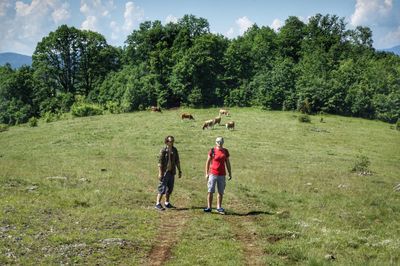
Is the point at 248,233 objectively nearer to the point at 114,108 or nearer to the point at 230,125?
the point at 230,125

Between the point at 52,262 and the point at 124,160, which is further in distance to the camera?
the point at 124,160

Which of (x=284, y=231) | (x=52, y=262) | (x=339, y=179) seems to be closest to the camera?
(x=52, y=262)

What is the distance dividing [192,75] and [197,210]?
69.1 metres

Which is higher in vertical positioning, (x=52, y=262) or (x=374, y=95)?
(x=374, y=95)

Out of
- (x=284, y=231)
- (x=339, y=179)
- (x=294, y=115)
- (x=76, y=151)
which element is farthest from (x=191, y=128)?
(x=284, y=231)

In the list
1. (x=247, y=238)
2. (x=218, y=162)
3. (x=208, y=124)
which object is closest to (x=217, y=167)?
(x=218, y=162)

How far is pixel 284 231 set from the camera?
14.3 m

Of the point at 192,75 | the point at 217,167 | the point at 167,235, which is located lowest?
the point at 167,235

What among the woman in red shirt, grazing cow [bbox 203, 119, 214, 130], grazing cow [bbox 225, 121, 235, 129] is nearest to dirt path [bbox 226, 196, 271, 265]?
the woman in red shirt

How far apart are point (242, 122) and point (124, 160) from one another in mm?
29129

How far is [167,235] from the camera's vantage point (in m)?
13.7

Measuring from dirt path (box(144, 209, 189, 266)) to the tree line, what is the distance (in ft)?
206

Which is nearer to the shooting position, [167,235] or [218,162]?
[167,235]

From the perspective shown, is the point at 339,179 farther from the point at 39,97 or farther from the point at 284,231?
the point at 39,97
